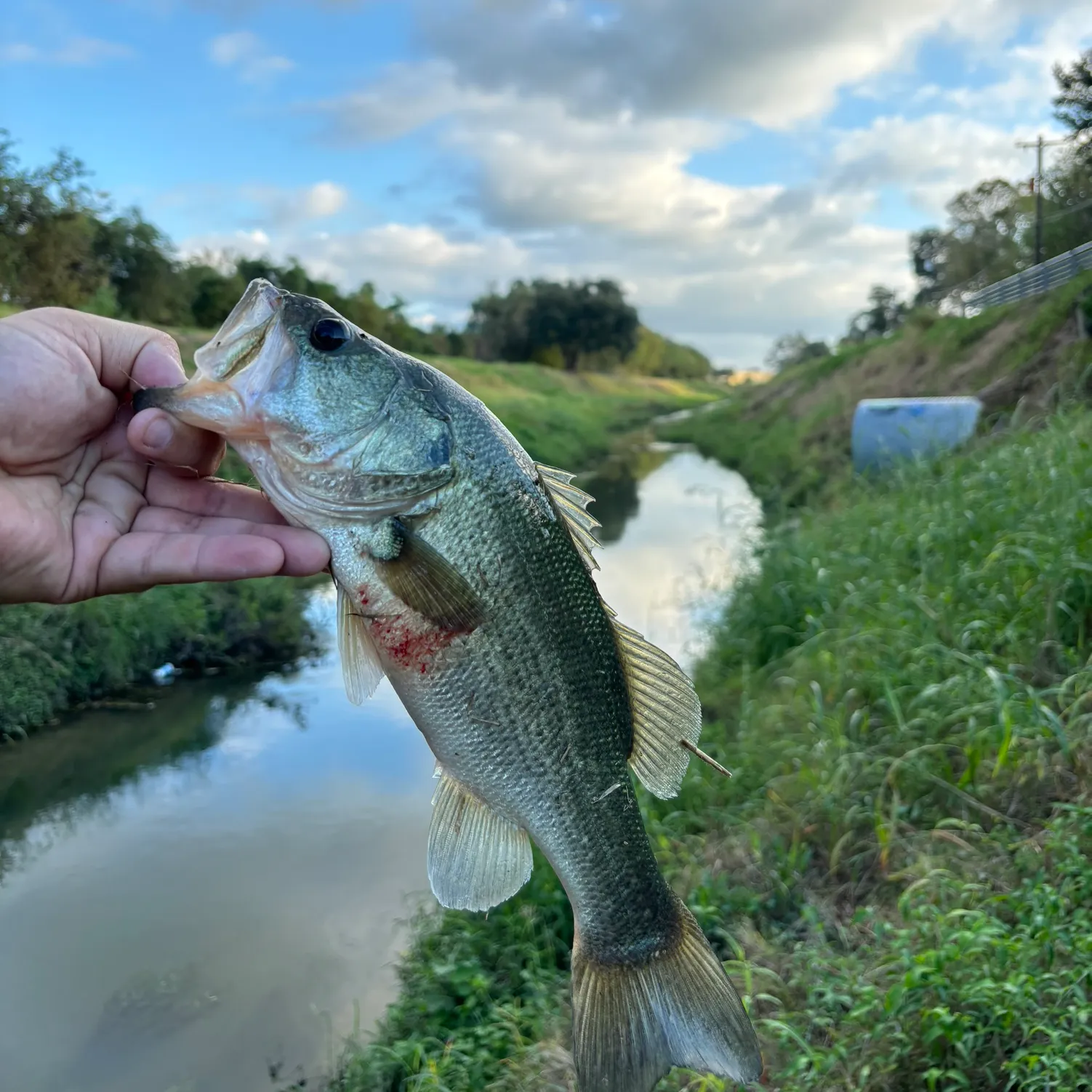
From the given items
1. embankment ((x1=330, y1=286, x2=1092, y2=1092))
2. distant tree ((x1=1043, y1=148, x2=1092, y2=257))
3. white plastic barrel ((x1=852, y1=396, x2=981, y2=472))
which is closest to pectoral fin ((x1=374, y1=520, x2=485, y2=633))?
embankment ((x1=330, y1=286, x2=1092, y2=1092))

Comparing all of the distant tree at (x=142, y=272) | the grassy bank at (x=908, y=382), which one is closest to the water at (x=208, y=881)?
the grassy bank at (x=908, y=382)

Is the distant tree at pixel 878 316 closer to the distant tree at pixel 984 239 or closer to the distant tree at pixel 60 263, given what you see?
the distant tree at pixel 984 239

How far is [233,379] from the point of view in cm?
177

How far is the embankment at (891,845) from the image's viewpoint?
113 inches

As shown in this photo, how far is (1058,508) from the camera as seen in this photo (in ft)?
17.5

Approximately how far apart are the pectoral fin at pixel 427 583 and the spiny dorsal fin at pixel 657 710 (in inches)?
13.9

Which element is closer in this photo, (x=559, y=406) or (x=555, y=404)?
(x=555, y=404)

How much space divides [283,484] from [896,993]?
2.51m

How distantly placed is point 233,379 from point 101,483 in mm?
733

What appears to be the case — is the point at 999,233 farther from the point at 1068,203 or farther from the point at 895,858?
the point at 895,858

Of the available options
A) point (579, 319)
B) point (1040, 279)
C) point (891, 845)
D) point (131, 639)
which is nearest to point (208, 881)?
point (131, 639)

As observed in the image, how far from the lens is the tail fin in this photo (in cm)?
178

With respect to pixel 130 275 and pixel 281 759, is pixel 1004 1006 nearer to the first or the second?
pixel 281 759

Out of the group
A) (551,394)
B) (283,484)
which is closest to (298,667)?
(283,484)
